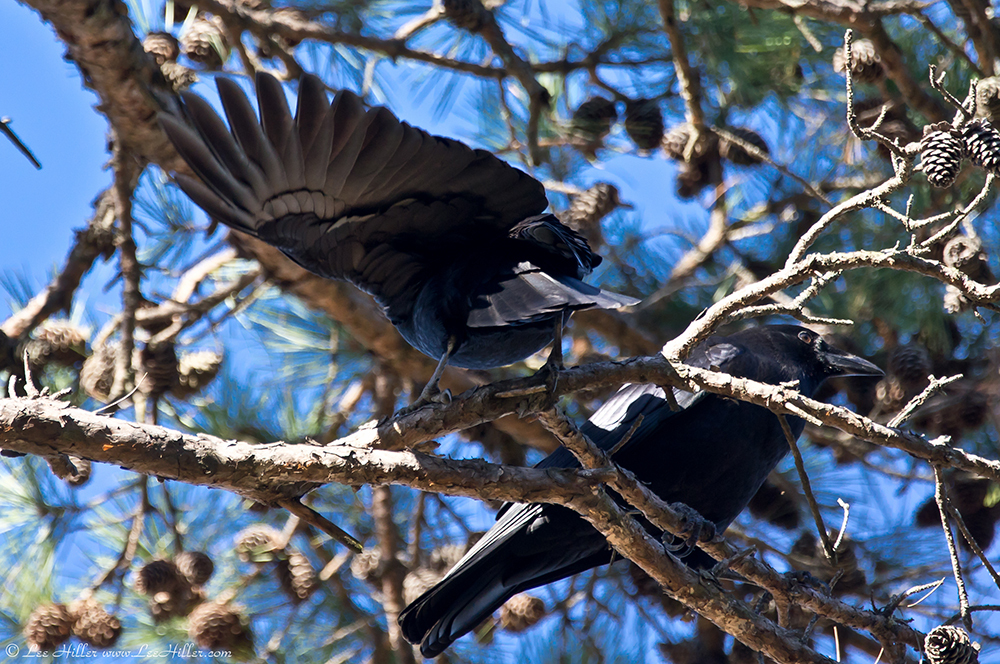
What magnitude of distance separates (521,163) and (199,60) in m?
1.65

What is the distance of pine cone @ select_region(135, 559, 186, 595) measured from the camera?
3.44 metres

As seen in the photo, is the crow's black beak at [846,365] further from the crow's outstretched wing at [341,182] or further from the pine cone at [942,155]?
the crow's outstretched wing at [341,182]

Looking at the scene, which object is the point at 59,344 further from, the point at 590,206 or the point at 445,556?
the point at 590,206

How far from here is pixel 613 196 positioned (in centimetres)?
395

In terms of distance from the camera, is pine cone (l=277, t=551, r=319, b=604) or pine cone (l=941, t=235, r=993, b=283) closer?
pine cone (l=941, t=235, r=993, b=283)

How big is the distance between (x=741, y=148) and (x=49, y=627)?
3.55 metres

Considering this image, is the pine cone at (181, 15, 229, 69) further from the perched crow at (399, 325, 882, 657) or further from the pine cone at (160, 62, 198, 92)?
the perched crow at (399, 325, 882, 657)

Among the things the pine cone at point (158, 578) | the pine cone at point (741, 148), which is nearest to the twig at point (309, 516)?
the pine cone at point (158, 578)

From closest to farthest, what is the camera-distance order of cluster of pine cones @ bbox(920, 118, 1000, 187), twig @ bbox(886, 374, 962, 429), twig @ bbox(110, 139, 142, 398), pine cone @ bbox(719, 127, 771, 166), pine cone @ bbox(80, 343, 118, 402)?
twig @ bbox(886, 374, 962, 429), cluster of pine cones @ bbox(920, 118, 1000, 187), twig @ bbox(110, 139, 142, 398), pine cone @ bbox(80, 343, 118, 402), pine cone @ bbox(719, 127, 771, 166)

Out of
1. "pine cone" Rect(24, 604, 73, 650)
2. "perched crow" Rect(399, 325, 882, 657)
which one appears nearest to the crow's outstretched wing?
"perched crow" Rect(399, 325, 882, 657)

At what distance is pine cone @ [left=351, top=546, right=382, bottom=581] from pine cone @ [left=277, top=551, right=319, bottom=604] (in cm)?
27

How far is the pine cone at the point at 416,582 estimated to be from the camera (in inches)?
149

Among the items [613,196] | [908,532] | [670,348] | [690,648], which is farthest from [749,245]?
[670,348]

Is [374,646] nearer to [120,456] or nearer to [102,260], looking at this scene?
[102,260]
